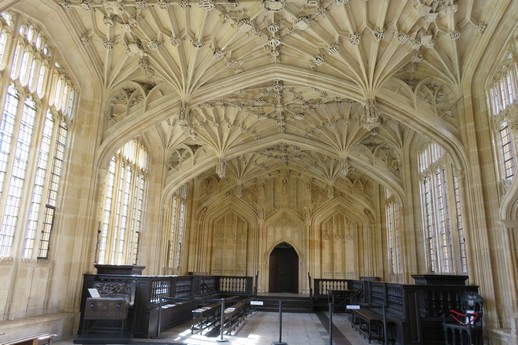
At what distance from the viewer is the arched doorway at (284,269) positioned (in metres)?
25.0

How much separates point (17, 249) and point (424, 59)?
12.3 m

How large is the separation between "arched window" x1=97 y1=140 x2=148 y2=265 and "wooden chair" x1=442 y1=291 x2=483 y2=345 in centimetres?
1061

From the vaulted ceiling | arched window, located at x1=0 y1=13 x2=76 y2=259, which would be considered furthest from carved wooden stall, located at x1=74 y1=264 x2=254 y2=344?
the vaulted ceiling

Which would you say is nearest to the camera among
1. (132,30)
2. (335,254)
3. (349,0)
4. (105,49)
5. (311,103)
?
(349,0)

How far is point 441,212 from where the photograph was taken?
14.9 m

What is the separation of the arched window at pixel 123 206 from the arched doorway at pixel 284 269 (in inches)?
428

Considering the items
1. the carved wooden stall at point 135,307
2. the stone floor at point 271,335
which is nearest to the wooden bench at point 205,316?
the stone floor at point 271,335

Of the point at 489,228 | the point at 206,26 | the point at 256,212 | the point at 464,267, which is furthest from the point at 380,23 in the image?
the point at 256,212

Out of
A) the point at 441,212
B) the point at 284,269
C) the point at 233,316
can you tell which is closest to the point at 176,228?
the point at 284,269

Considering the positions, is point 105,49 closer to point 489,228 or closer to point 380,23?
point 380,23

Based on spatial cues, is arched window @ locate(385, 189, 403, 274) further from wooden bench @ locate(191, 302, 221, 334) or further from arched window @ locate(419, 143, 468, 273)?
wooden bench @ locate(191, 302, 221, 334)

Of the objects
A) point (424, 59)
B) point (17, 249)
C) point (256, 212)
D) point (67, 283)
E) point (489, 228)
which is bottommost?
point (67, 283)

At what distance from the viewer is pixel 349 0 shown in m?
10.6

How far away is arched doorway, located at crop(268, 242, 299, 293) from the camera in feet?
82.0
